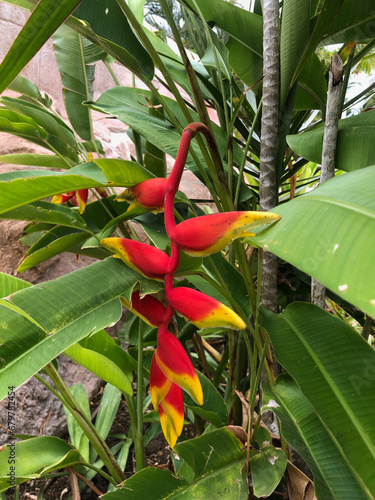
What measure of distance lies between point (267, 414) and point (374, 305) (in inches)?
21.1

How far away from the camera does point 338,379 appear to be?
39 centimetres

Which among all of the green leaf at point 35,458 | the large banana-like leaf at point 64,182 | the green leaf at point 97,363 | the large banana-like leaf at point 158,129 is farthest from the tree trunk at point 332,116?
the green leaf at point 35,458

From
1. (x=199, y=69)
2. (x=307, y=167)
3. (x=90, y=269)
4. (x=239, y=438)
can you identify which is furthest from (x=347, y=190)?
(x=307, y=167)

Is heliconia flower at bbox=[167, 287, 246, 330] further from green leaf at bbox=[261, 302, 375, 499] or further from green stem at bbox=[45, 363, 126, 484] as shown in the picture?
green stem at bbox=[45, 363, 126, 484]

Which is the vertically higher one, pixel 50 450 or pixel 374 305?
pixel 374 305

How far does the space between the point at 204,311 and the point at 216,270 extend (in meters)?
0.22

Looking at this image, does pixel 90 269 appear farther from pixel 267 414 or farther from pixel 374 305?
pixel 267 414

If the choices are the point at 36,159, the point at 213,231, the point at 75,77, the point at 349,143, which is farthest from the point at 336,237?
the point at 75,77

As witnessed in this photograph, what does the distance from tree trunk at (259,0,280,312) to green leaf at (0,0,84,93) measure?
0.39m

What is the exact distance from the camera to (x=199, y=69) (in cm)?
80

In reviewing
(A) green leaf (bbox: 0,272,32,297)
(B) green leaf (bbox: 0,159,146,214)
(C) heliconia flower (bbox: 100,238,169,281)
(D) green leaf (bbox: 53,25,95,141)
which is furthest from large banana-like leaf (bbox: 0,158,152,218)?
(D) green leaf (bbox: 53,25,95,141)

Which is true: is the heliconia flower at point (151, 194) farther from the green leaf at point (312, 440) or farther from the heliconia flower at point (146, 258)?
the green leaf at point (312, 440)

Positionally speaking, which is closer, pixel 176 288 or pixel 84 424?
pixel 176 288

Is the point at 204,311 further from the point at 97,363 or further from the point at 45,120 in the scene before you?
the point at 45,120
